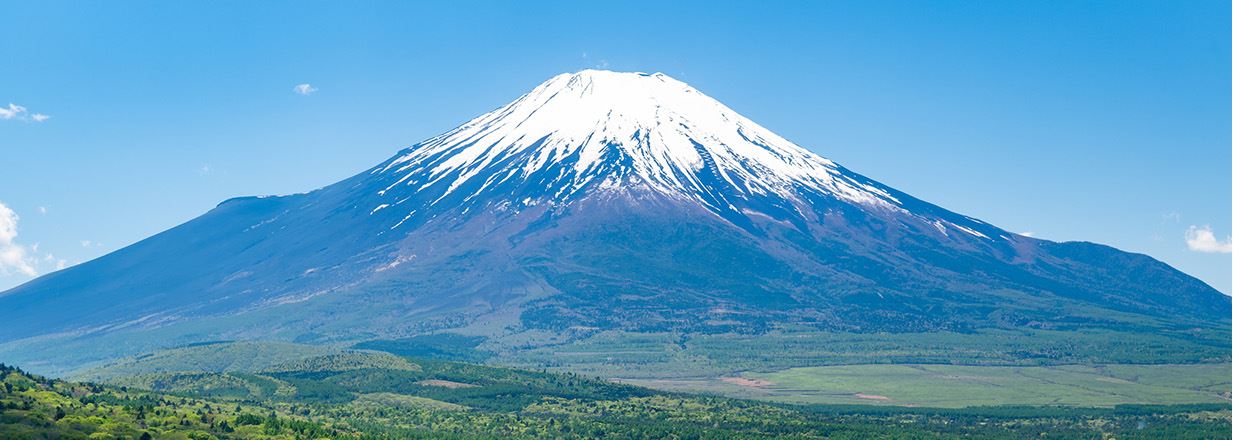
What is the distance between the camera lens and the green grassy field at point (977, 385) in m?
162

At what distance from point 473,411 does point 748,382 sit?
202ft

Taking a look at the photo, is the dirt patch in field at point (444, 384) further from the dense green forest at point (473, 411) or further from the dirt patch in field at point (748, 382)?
the dirt patch in field at point (748, 382)

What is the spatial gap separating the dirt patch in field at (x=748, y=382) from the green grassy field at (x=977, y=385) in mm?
124

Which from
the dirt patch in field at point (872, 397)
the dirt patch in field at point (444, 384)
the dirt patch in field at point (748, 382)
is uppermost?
the dirt patch in field at point (444, 384)

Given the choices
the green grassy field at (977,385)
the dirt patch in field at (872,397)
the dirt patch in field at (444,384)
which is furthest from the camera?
the dirt patch in field at (872,397)

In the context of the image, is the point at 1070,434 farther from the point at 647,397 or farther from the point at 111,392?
the point at 111,392

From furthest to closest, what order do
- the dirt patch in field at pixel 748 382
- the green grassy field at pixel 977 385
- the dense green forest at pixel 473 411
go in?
the dirt patch in field at pixel 748 382
the green grassy field at pixel 977 385
the dense green forest at pixel 473 411

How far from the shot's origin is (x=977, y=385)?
177750mm

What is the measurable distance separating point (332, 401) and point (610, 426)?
28.6 metres

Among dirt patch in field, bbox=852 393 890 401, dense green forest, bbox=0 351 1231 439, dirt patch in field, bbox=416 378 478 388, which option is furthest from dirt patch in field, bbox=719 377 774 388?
dirt patch in field, bbox=416 378 478 388

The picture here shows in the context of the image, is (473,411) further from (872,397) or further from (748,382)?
(748,382)

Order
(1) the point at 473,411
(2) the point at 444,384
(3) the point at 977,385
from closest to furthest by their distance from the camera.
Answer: (1) the point at 473,411 < (2) the point at 444,384 < (3) the point at 977,385

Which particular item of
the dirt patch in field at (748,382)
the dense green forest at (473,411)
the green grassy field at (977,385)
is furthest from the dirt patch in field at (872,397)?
the dirt patch in field at (748,382)

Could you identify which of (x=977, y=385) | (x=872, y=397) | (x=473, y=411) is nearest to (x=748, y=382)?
(x=872, y=397)
